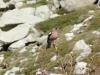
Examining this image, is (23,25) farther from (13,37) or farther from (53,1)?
(53,1)

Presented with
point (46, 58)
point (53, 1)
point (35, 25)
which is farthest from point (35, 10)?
point (46, 58)

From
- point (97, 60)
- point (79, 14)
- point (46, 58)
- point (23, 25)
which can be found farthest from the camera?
point (23, 25)

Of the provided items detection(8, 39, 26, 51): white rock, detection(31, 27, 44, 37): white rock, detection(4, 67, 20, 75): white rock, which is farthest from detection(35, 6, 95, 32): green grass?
detection(4, 67, 20, 75): white rock

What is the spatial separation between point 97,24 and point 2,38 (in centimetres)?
1044

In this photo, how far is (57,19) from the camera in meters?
28.6

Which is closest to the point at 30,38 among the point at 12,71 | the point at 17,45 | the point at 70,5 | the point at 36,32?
the point at 36,32

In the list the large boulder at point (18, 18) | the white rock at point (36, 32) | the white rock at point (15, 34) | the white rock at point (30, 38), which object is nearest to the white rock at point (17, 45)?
the white rock at point (30, 38)

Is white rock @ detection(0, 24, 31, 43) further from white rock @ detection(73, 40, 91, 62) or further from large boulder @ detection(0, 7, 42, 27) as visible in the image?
white rock @ detection(73, 40, 91, 62)

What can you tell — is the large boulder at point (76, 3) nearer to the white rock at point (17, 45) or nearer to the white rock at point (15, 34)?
the white rock at point (15, 34)

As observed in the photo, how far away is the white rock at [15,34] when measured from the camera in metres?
28.0

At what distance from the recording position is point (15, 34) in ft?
93.5

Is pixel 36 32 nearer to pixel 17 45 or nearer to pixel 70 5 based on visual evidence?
pixel 17 45

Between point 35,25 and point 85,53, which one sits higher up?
point 85,53

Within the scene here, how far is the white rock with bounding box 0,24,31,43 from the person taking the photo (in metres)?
28.0
